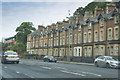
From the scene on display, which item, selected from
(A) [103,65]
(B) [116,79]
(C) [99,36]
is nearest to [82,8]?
(C) [99,36]

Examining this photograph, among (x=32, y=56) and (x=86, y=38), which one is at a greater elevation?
(x=86, y=38)

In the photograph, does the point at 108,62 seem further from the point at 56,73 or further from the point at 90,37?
the point at 90,37

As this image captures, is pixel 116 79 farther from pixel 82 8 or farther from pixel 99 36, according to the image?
pixel 82 8

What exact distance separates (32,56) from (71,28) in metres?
25.3

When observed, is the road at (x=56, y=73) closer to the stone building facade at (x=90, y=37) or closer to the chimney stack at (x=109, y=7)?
the stone building facade at (x=90, y=37)

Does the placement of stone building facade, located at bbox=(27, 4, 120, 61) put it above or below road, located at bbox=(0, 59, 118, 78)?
above

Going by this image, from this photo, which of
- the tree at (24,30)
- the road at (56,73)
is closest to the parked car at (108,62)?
the road at (56,73)

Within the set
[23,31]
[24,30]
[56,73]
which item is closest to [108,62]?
[56,73]

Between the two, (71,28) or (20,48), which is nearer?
(71,28)

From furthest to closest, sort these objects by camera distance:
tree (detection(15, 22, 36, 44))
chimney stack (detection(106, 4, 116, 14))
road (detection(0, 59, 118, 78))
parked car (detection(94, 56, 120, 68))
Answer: tree (detection(15, 22, 36, 44)), chimney stack (detection(106, 4, 116, 14)), parked car (detection(94, 56, 120, 68)), road (detection(0, 59, 118, 78))

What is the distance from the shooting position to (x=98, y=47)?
135 ft

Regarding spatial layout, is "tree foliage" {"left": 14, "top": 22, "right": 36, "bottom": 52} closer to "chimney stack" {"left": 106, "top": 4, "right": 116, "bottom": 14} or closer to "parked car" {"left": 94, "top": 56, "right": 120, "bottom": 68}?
"chimney stack" {"left": 106, "top": 4, "right": 116, "bottom": 14}

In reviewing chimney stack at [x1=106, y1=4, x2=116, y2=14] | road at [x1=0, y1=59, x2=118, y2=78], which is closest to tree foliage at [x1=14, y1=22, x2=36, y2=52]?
chimney stack at [x1=106, y1=4, x2=116, y2=14]

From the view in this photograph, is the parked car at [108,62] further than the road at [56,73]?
Yes
